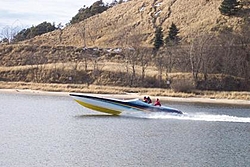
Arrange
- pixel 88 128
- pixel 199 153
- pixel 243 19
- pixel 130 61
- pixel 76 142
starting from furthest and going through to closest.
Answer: pixel 243 19
pixel 130 61
pixel 88 128
pixel 76 142
pixel 199 153

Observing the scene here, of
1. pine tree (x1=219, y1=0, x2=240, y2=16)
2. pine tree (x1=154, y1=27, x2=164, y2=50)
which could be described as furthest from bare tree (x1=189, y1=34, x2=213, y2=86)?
pine tree (x1=219, y1=0, x2=240, y2=16)

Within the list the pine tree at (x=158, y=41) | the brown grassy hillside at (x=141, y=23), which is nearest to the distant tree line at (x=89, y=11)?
the brown grassy hillside at (x=141, y=23)

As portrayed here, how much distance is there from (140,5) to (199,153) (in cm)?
9828

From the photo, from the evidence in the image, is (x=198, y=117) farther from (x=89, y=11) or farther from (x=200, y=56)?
(x=89, y=11)

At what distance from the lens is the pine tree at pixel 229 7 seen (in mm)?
97875

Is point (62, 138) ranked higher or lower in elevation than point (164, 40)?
lower

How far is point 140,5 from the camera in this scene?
12656 centimetres

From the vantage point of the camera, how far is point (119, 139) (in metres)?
34.9

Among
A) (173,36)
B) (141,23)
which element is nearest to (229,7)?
(173,36)

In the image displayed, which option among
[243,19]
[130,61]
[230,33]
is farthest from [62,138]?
[243,19]

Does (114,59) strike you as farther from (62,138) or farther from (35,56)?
(62,138)

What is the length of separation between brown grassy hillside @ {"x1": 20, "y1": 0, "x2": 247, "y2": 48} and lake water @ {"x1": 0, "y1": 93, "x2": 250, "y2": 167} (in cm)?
4946

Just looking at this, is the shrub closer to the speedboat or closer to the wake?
the wake

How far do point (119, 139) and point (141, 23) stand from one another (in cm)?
8106
